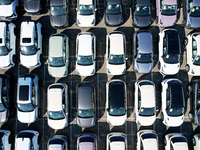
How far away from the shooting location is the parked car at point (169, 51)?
547 inches

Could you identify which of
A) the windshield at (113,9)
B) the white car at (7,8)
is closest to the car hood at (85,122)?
the windshield at (113,9)

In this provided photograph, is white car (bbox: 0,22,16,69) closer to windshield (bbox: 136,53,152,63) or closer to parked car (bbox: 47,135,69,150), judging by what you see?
parked car (bbox: 47,135,69,150)

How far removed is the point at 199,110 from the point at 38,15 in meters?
14.1

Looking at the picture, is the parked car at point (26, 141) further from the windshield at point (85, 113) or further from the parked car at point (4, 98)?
the windshield at point (85, 113)

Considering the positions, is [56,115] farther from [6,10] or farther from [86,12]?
[6,10]

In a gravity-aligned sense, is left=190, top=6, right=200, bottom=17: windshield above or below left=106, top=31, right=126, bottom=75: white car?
above

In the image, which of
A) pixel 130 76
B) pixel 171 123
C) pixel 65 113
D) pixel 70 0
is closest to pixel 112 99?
pixel 130 76

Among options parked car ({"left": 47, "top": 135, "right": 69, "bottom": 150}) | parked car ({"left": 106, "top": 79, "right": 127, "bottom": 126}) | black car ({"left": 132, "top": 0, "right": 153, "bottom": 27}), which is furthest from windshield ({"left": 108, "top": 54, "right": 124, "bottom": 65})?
parked car ({"left": 47, "top": 135, "right": 69, "bottom": 150})

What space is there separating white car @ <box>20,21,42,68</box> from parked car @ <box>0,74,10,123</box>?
179 centimetres

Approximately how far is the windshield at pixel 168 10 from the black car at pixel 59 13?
23.9 ft

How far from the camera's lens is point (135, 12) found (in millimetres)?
14422

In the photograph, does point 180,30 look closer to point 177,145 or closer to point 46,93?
point 177,145

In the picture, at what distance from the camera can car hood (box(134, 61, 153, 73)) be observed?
1425cm

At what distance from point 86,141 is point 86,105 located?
2.54 meters
